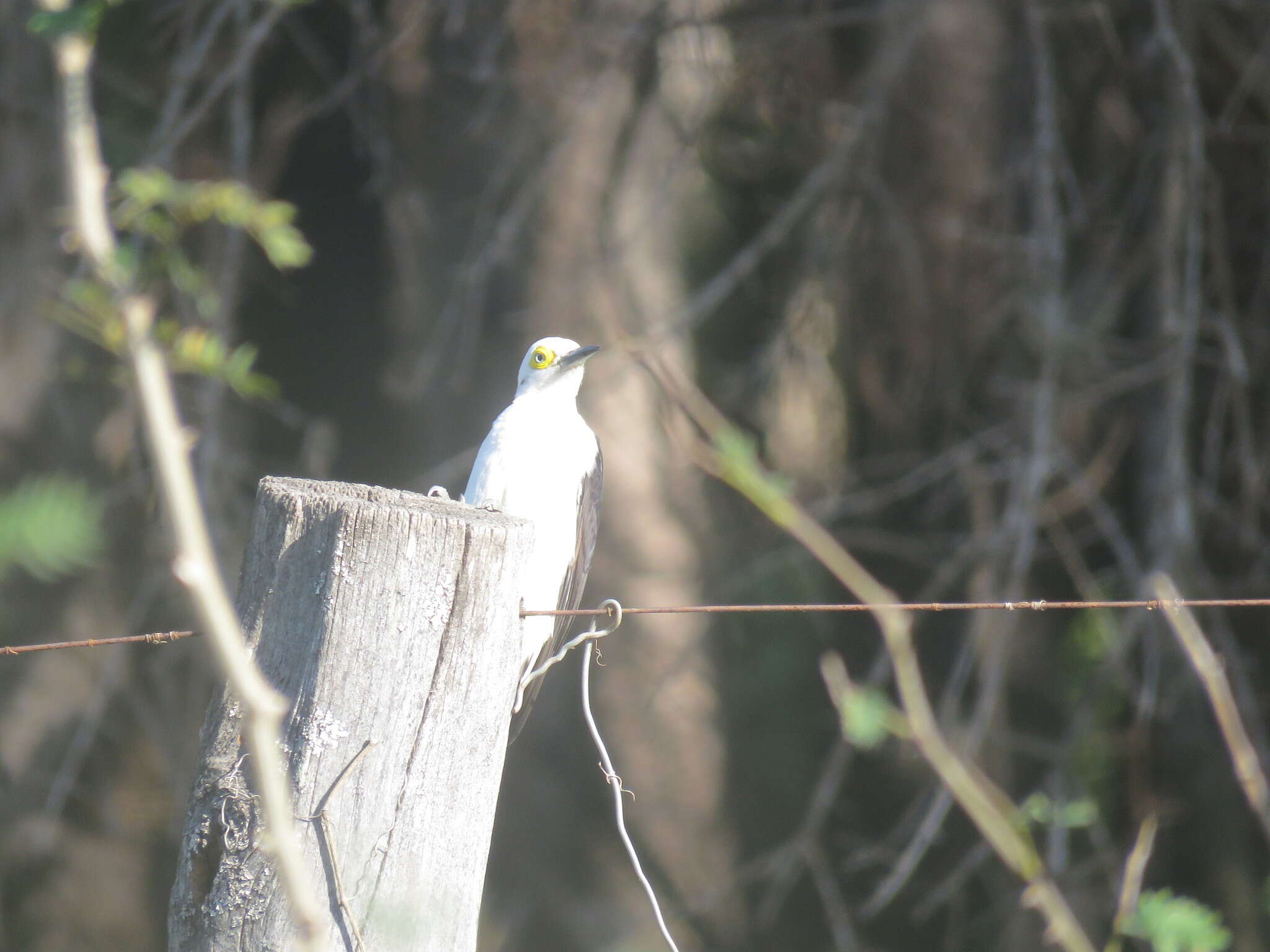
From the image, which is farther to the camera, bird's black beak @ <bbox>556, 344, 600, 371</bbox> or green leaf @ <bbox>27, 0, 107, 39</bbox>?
bird's black beak @ <bbox>556, 344, 600, 371</bbox>

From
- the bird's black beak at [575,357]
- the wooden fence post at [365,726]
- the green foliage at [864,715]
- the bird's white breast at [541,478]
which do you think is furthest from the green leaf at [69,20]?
the bird's black beak at [575,357]

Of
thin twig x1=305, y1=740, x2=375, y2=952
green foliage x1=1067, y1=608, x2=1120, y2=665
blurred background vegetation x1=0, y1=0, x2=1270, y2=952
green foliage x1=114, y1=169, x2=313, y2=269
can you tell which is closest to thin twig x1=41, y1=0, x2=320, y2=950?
thin twig x1=305, y1=740, x2=375, y2=952

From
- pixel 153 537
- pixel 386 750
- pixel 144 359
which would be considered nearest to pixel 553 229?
pixel 153 537

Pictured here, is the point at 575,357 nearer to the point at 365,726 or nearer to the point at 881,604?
the point at 365,726

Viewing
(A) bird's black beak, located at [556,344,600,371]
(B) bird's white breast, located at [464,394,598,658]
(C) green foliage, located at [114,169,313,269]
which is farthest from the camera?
(A) bird's black beak, located at [556,344,600,371]

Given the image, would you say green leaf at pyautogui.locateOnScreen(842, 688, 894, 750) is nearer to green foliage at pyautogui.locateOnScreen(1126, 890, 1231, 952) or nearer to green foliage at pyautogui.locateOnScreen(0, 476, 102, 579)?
green foliage at pyautogui.locateOnScreen(1126, 890, 1231, 952)

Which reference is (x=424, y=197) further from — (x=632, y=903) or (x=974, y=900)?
(x=974, y=900)

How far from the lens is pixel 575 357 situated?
12.1 ft

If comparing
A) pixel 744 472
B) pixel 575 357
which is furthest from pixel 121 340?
pixel 575 357

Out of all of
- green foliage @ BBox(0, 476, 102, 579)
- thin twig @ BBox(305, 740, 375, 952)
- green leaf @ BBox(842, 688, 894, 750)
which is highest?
green foliage @ BBox(0, 476, 102, 579)

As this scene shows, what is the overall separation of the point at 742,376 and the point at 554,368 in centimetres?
149

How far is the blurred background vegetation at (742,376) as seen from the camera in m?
4.40

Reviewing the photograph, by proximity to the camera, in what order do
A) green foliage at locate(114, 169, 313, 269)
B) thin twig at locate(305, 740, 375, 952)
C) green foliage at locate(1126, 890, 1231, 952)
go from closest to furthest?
green foliage at locate(1126, 890, 1231, 952), thin twig at locate(305, 740, 375, 952), green foliage at locate(114, 169, 313, 269)

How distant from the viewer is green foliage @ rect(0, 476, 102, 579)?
22.3 inches
